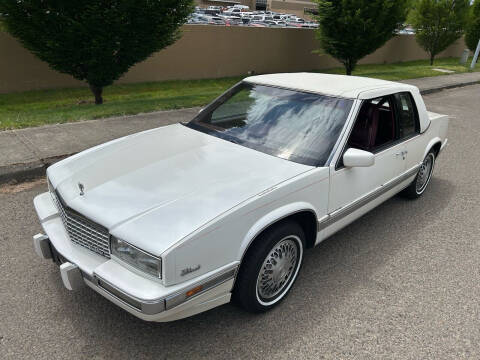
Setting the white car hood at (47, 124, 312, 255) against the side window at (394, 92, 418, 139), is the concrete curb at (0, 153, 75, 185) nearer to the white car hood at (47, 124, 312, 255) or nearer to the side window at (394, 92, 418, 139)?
the white car hood at (47, 124, 312, 255)

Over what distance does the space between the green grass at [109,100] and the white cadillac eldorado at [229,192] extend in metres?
4.33

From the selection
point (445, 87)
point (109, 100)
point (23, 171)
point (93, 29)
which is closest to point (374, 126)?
point (23, 171)

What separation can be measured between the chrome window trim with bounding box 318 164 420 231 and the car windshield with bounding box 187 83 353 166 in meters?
0.49

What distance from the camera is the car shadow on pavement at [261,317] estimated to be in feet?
8.72

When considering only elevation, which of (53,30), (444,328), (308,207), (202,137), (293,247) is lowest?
(444,328)

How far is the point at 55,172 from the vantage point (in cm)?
325

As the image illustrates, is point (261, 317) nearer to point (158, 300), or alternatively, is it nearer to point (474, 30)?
point (158, 300)

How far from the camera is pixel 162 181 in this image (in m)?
2.88

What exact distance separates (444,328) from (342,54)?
1408 centimetres

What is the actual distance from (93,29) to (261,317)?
7.70m

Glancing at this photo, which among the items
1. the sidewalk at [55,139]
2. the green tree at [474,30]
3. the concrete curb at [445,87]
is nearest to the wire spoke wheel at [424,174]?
the sidewalk at [55,139]

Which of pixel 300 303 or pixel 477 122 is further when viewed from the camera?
pixel 477 122

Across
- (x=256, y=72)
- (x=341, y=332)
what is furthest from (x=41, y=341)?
(x=256, y=72)

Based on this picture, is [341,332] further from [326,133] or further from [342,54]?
[342,54]
